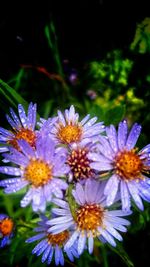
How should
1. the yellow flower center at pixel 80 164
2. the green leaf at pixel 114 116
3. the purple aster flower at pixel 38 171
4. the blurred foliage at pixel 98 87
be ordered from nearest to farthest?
the purple aster flower at pixel 38 171 → the yellow flower center at pixel 80 164 → the green leaf at pixel 114 116 → the blurred foliage at pixel 98 87

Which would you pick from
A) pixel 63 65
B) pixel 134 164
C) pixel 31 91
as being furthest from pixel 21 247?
pixel 63 65

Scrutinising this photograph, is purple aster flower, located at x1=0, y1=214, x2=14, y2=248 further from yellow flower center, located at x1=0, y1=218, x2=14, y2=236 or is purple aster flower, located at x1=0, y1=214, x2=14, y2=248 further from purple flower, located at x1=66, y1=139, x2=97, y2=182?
purple flower, located at x1=66, y1=139, x2=97, y2=182

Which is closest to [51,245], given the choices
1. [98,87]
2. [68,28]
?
[98,87]

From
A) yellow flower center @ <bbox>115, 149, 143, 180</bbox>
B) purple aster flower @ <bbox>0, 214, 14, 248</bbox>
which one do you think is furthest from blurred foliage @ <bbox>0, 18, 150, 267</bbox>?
yellow flower center @ <bbox>115, 149, 143, 180</bbox>

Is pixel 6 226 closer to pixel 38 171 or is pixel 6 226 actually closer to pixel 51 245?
pixel 51 245

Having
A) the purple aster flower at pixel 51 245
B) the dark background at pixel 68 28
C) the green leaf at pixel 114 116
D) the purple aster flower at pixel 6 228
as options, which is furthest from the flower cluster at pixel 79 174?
the dark background at pixel 68 28

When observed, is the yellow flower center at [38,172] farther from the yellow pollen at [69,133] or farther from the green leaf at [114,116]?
the green leaf at [114,116]
